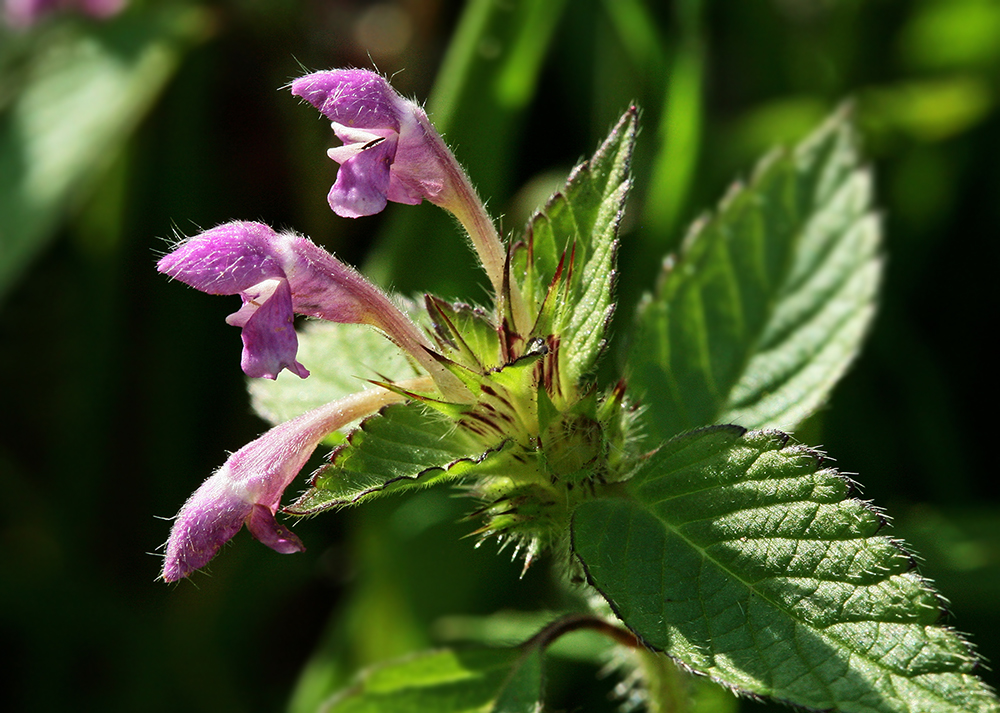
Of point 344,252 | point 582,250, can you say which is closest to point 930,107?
point 344,252

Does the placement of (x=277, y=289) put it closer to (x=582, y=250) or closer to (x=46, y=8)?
(x=582, y=250)

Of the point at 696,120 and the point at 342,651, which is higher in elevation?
the point at 696,120

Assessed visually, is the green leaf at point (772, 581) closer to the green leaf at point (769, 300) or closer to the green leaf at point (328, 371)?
the green leaf at point (769, 300)

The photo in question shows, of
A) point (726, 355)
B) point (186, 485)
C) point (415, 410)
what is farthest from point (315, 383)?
point (186, 485)

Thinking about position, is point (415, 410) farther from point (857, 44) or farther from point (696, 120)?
point (857, 44)

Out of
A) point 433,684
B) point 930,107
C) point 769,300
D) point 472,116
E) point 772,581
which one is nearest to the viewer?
point 772,581

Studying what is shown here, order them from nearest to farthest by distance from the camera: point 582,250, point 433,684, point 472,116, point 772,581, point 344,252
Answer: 1. point 772,581
2. point 582,250
3. point 433,684
4. point 472,116
5. point 344,252

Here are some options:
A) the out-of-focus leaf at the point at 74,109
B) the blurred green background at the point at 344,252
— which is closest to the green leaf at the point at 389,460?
the blurred green background at the point at 344,252
